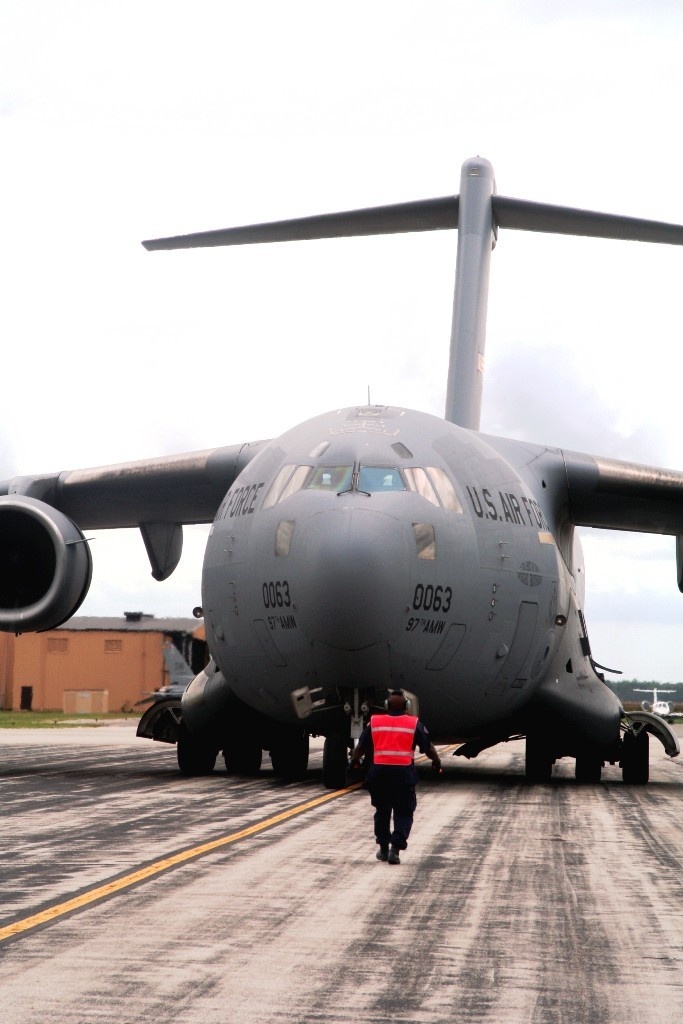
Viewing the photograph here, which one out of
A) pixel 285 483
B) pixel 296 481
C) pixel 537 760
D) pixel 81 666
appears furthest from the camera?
pixel 81 666

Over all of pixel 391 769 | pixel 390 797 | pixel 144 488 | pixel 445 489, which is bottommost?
pixel 390 797

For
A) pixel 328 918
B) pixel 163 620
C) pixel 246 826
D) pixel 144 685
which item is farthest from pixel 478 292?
pixel 163 620

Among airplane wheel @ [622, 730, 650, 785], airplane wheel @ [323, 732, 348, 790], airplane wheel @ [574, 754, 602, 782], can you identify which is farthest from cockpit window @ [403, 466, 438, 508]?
airplane wheel @ [622, 730, 650, 785]

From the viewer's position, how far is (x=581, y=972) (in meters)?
5.73

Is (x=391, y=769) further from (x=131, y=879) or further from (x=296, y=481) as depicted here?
(x=296, y=481)

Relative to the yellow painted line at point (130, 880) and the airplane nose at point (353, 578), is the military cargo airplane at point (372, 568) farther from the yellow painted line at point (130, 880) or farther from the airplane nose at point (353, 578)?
the yellow painted line at point (130, 880)

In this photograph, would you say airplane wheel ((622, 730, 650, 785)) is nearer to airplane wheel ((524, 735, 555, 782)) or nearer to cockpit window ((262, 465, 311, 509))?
airplane wheel ((524, 735, 555, 782))

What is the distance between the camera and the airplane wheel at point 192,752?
1678cm

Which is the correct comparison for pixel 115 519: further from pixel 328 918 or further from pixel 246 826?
pixel 328 918

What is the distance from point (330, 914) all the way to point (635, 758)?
36.0ft

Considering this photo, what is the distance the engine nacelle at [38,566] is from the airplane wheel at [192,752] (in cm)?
202

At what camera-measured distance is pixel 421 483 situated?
1353 cm

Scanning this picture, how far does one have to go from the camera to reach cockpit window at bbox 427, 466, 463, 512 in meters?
13.6

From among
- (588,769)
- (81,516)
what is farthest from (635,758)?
(81,516)
